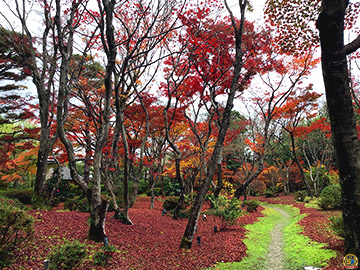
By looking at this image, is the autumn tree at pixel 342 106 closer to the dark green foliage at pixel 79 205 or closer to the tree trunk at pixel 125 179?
the tree trunk at pixel 125 179

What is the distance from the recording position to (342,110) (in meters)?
3.66

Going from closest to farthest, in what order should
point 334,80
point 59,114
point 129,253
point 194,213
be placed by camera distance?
1. point 334,80
2. point 129,253
3. point 59,114
4. point 194,213

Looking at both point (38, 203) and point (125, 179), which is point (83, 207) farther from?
point (125, 179)

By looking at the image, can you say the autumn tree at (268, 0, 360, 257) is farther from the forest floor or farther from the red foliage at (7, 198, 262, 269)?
the red foliage at (7, 198, 262, 269)

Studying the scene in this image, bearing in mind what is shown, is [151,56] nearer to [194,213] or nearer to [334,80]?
[194,213]

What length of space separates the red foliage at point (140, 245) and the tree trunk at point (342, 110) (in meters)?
3.43

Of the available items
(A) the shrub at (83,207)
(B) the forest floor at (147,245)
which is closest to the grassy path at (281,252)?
(B) the forest floor at (147,245)

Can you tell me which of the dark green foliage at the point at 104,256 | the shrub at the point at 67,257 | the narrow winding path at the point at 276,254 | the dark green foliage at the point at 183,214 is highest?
the shrub at the point at 67,257

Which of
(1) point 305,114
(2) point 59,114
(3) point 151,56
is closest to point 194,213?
(2) point 59,114

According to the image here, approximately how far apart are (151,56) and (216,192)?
8283 mm

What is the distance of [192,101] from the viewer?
12859 millimetres

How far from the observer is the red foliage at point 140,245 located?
4684mm

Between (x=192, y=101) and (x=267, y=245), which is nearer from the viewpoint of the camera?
(x=267, y=245)

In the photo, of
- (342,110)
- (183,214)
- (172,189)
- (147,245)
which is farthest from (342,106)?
(172,189)
